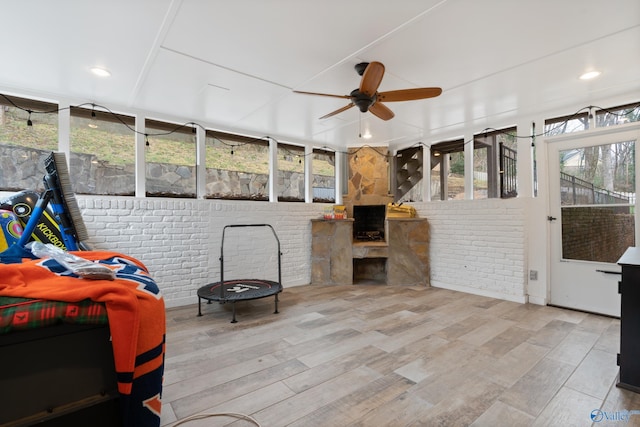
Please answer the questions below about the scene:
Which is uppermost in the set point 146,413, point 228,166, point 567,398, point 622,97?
point 622,97

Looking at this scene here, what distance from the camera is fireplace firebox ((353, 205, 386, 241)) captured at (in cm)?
553

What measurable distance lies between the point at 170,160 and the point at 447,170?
13.8 feet

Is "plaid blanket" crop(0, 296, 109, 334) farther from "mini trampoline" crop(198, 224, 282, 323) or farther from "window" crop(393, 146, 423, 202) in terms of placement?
"window" crop(393, 146, 423, 202)

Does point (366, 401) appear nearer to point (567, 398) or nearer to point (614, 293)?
point (567, 398)

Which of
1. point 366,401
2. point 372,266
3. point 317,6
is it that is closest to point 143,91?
point 317,6

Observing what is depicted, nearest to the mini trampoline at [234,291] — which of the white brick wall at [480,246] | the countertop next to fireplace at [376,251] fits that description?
the countertop next to fireplace at [376,251]

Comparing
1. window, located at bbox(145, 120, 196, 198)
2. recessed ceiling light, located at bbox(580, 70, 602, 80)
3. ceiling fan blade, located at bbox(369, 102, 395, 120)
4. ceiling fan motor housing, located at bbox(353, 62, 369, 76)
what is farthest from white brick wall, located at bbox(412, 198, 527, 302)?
window, located at bbox(145, 120, 196, 198)

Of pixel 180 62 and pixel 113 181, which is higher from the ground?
pixel 180 62

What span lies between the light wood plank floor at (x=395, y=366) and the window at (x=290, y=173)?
2.04 metres

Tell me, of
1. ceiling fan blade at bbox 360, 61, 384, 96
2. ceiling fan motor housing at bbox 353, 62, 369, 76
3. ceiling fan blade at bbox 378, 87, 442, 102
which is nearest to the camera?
ceiling fan blade at bbox 360, 61, 384, 96

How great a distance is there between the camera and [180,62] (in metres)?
2.54

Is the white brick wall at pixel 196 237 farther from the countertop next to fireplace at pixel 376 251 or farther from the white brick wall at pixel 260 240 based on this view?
the countertop next to fireplace at pixel 376 251

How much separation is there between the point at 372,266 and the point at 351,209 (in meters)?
1.12

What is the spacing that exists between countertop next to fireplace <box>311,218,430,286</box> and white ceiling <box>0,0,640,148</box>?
1.97 meters
